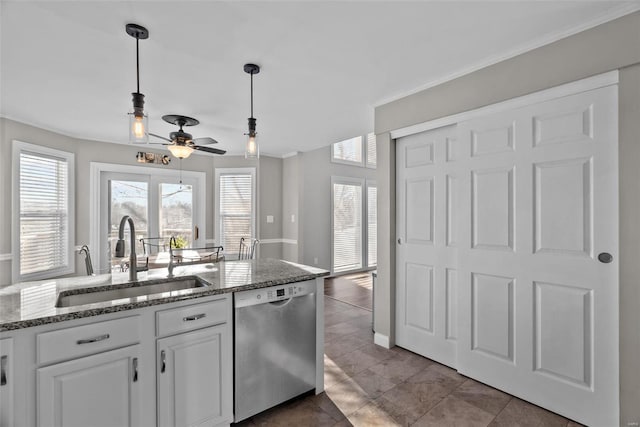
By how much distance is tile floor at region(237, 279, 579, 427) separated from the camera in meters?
2.05

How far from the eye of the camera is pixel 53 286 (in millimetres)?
1879

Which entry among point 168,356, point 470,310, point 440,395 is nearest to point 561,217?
point 470,310

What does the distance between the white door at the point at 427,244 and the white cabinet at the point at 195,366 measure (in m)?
1.84

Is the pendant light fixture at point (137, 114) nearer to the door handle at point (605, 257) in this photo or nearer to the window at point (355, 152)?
the door handle at point (605, 257)

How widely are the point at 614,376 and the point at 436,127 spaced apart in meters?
2.11

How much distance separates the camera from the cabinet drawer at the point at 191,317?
168 centimetres

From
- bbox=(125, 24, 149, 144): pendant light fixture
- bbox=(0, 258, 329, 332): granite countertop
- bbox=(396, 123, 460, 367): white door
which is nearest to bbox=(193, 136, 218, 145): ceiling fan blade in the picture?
bbox=(125, 24, 149, 144): pendant light fixture

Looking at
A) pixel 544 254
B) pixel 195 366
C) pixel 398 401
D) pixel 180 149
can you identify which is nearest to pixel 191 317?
pixel 195 366

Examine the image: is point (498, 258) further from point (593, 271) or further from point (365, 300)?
point (365, 300)

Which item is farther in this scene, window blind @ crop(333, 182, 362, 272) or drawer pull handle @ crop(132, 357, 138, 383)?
window blind @ crop(333, 182, 362, 272)

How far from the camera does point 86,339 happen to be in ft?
4.83

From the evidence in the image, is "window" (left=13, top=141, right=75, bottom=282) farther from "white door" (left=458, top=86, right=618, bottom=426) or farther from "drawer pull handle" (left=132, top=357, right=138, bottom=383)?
"white door" (left=458, top=86, right=618, bottom=426)

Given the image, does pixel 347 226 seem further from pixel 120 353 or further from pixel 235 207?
pixel 120 353

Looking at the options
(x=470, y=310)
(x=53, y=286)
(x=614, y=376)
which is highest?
(x=53, y=286)
